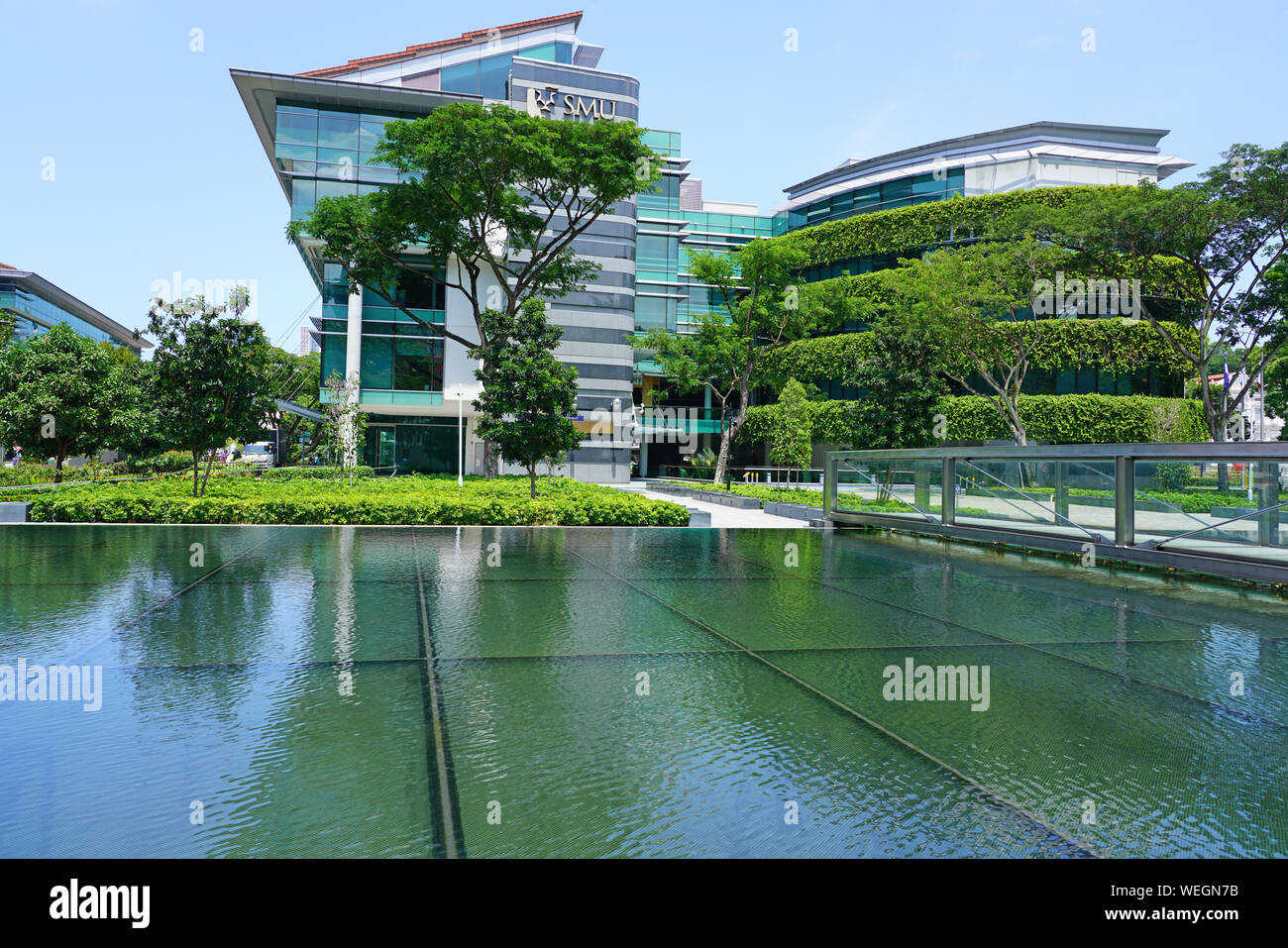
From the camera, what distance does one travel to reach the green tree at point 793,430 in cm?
4669

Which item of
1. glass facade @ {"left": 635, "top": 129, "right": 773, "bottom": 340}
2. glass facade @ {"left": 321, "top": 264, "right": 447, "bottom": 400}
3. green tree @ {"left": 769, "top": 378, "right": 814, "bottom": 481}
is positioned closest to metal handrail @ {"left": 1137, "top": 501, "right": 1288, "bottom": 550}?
glass facade @ {"left": 321, "top": 264, "right": 447, "bottom": 400}

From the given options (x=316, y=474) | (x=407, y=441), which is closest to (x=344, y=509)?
(x=316, y=474)

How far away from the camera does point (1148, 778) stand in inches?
143

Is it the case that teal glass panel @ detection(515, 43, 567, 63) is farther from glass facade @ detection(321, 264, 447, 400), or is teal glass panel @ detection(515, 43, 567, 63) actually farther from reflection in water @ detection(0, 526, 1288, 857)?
reflection in water @ detection(0, 526, 1288, 857)

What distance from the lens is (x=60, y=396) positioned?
24.8 metres

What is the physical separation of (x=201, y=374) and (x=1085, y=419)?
41320 millimetres

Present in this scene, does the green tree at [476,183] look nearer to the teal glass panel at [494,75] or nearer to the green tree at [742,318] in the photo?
the green tree at [742,318]

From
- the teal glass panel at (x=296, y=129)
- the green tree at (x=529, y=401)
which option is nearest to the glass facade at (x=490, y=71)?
the teal glass panel at (x=296, y=129)

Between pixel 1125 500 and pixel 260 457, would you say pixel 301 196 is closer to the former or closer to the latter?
pixel 1125 500

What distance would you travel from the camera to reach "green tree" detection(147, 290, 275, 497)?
18.9 metres

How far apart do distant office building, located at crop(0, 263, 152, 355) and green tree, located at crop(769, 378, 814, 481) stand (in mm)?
53474
